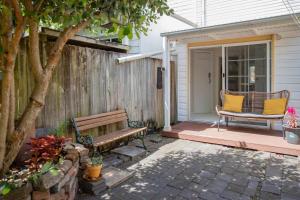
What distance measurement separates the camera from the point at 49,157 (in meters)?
2.70

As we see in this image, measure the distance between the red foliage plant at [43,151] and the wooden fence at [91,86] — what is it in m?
0.80

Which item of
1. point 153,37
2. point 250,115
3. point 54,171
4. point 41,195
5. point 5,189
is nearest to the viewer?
point 5,189

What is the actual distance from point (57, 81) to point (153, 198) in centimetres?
229

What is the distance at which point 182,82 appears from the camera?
707cm

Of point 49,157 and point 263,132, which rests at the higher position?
point 49,157

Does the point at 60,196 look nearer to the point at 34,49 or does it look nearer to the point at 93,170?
the point at 93,170

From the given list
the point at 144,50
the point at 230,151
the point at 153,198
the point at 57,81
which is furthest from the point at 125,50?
the point at 153,198

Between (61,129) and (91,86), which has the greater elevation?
(91,86)

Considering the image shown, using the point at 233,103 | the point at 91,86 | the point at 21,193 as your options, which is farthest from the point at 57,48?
the point at 233,103


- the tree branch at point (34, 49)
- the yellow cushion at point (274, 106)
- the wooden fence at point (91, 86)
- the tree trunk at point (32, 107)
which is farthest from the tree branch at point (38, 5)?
the yellow cushion at point (274, 106)

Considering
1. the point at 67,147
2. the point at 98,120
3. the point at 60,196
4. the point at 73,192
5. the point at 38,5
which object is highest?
the point at 38,5

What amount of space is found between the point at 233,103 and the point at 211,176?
2.89 m

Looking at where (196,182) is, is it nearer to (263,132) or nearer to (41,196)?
(41,196)

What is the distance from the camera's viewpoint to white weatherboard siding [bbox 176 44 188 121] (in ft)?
23.1
